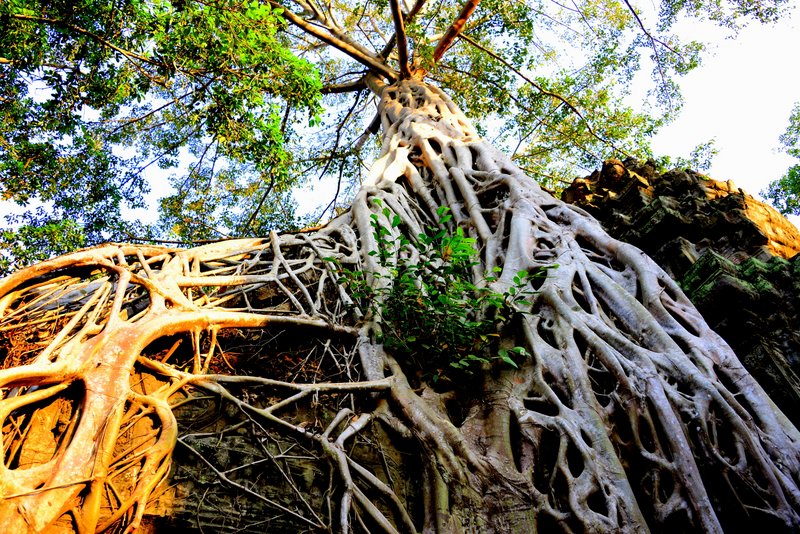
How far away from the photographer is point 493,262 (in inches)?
146

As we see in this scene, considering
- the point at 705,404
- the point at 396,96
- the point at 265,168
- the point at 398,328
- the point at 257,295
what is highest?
the point at 396,96

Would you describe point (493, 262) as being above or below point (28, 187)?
below

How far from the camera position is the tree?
1993 millimetres

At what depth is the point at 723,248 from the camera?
4230 millimetres

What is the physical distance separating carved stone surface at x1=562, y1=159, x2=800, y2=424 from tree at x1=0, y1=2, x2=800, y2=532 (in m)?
0.45

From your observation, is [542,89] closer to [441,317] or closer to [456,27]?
[456,27]

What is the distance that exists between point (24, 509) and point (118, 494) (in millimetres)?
286

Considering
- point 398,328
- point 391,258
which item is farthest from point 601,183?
point 398,328

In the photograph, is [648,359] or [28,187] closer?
[648,359]

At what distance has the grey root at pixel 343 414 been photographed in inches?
77.0

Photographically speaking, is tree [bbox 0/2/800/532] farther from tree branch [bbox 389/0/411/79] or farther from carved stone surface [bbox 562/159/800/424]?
tree branch [bbox 389/0/411/79]

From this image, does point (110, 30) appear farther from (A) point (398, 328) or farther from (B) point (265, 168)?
(A) point (398, 328)

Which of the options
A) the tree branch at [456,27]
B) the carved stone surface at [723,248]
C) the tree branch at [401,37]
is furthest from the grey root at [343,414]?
the tree branch at [456,27]

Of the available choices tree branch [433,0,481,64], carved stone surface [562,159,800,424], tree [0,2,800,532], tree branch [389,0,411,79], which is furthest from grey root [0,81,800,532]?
tree branch [433,0,481,64]
